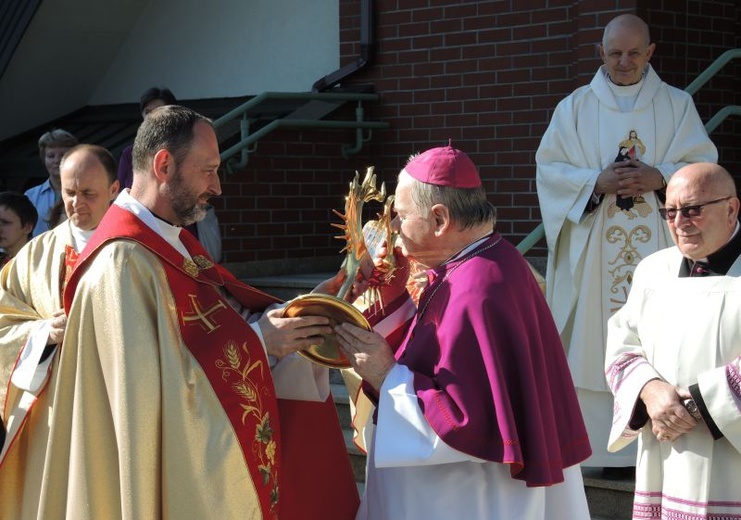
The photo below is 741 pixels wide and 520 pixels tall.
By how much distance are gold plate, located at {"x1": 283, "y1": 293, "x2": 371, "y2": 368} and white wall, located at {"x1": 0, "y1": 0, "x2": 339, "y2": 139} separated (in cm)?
570

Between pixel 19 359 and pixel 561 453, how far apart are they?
73.3 inches

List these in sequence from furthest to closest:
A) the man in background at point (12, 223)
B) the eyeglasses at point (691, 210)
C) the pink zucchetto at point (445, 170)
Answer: the man in background at point (12, 223) < the eyeglasses at point (691, 210) < the pink zucchetto at point (445, 170)

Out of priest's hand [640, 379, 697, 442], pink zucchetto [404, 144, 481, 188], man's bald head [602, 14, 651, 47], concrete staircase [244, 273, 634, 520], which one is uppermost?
man's bald head [602, 14, 651, 47]

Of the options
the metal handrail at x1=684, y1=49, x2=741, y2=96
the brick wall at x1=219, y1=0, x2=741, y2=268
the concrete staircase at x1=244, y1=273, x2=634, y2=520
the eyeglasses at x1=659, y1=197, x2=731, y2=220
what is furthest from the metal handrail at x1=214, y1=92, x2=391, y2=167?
the eyeglasses at x1=659, y1=197, x2=731, y2=220

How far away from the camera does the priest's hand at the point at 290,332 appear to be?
3754 mm

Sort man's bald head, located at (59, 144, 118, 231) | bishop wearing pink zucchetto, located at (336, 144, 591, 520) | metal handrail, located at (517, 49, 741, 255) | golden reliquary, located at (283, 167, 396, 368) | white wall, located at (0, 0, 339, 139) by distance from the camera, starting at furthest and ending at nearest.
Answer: white wall, located at (0, 0, 339, 139)
metal handrail, located at (517, 49, 741, 255)
man's bald head, located at (59, 144, 118, 231)
golden reliquary, located at (283, 167, 396, 368)
bishop wearing pink zucchetto, located at (336, 144, 591, 520)

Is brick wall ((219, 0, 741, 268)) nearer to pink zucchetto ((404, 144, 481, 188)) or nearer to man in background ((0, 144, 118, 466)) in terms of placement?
man in background ((0, 144, 118, 466))

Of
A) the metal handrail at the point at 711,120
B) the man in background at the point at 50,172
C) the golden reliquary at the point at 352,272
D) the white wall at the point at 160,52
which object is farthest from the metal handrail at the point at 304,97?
the golden reliquary at the point at 352,272

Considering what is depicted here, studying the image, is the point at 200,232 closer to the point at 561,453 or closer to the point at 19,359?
the point at 19,359

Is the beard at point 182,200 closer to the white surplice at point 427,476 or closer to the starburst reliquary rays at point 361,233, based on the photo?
the starburst reliquary rays at point 361,233

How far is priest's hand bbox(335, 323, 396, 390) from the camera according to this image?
3.57m

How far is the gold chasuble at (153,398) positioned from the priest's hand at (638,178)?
270cm

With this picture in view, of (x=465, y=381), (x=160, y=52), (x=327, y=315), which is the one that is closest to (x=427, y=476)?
(x=465, y=381)

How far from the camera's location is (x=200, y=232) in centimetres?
737
